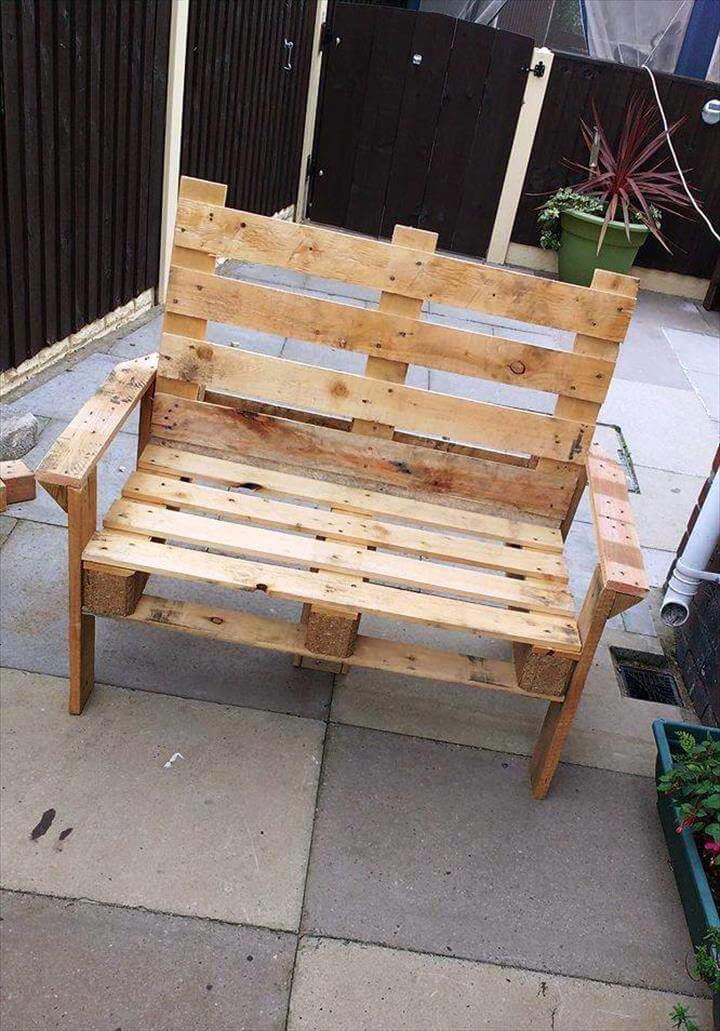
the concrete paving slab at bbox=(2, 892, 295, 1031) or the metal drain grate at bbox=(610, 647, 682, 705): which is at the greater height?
the metal drain grate at bbox=(610, 647, 682, 705)

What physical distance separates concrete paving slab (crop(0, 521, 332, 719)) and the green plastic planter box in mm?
972

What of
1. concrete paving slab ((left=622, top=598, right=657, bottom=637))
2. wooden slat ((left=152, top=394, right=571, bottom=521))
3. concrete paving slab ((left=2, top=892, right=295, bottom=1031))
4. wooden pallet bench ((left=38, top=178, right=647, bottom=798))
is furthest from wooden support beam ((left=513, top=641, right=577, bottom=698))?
concrete paving slab ((left=622, top=598, right=657, bottom=637))

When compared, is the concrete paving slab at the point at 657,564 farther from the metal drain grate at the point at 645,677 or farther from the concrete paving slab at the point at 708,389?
the concrete paving slab at the point at 708,389

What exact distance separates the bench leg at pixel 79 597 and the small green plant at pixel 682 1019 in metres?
1.63

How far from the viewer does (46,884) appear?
1.99 m

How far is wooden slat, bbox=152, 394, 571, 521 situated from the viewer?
8.75ft

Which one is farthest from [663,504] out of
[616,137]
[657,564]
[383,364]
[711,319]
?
[616,137]

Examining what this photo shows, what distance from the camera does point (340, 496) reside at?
2.60 metres

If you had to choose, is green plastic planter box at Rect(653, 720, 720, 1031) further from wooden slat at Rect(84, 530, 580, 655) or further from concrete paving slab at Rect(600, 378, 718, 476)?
concrete paving slab at Rect(600, 378, 718, 476)

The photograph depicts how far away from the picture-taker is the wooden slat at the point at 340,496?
8.40 ft

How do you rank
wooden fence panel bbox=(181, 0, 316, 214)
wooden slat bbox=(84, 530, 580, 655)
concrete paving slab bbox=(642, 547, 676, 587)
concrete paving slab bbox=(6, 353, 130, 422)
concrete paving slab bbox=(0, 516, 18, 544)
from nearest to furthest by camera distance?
wooden slat bbox=(84, 530, 580, 655) → concrete paving slab bbox=(0, 516, 18, 544) → concrete paving slab bbox=(642, 547, 676, 587) → concrete paving slab bbox=(6, 353, 130, 422) → wooden fence panel bbox=(181, 0, 316, 214)

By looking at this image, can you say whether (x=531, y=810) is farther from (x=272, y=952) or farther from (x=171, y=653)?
(x=171, y=653)

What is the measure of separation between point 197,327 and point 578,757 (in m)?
1.72

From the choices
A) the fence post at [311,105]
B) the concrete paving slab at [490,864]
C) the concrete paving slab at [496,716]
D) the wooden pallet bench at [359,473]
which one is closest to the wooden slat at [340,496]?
the wooden pallet bench at [359,473]
